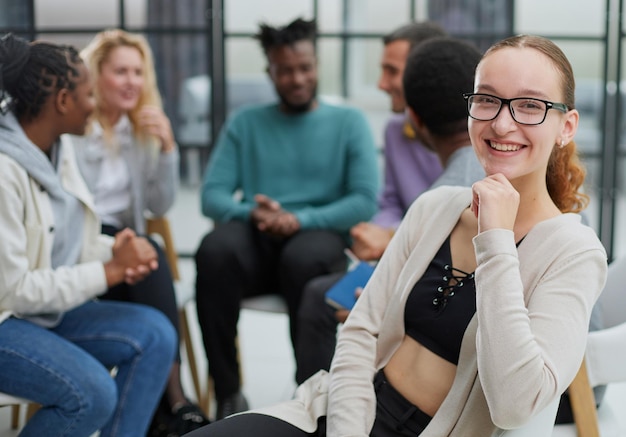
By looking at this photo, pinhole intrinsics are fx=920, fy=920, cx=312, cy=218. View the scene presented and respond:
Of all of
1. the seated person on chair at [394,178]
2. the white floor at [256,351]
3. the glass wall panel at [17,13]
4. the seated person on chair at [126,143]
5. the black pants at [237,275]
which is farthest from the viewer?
the glass wall panel at [17,13]

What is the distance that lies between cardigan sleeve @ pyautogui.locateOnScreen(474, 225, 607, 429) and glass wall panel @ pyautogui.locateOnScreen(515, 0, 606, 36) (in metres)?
3.31

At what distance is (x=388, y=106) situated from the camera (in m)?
4.58

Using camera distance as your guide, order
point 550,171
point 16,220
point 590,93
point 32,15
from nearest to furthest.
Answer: point 550,171
point 16,220
point 32,15
point 590,93

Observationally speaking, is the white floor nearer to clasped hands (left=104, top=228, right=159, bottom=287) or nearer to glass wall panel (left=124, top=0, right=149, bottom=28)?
clasped hands (left=104, top=228, right=159, bottom=287)

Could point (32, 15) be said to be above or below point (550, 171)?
above

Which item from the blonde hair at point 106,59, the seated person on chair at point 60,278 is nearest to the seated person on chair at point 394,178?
the seated person on chair at point 60,278

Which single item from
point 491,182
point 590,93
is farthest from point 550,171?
point 590,93

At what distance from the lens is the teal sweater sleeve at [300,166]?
303 centimetres

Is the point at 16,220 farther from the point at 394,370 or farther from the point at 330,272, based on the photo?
the point at 330,272

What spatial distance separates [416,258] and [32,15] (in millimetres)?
3128

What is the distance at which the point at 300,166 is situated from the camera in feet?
10.3

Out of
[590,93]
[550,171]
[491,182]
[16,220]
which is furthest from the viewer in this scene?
[590,93]

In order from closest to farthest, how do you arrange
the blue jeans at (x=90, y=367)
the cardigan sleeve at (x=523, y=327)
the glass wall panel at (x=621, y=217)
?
the cardigan sleeve at (x=523, y=327) < the blue jeans at (x=90, y=367) < the glass wall panel at (x=621, y=217)

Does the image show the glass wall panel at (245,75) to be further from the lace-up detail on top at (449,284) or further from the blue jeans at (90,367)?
the lace-up detail on top at (449,284)
